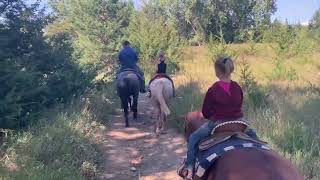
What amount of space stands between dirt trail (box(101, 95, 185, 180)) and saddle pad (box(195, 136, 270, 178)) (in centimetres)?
298

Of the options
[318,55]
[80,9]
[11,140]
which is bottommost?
[11,140]

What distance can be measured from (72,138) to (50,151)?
971mm

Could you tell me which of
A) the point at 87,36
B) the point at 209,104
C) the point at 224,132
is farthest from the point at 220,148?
the point at 87,36

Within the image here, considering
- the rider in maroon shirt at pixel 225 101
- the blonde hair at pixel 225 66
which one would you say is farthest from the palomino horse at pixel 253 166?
the blonde hair at pixel 225 66

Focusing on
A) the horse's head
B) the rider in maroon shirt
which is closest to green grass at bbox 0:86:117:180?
the horse's head

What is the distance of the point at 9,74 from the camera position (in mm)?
8430

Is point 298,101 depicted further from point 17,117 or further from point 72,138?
point 17,117

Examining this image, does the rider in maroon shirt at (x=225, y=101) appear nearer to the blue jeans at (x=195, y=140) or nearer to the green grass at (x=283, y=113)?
the blue jeans at (x=195, y=140)

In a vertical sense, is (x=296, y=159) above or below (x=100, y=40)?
below

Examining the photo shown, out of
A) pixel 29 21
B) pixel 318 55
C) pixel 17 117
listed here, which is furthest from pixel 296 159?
pixel 318 55

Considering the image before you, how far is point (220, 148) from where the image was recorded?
456 cm

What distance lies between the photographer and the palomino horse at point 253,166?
151 inches

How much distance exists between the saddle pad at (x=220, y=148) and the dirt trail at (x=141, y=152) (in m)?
2.98

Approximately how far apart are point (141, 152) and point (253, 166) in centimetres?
566
